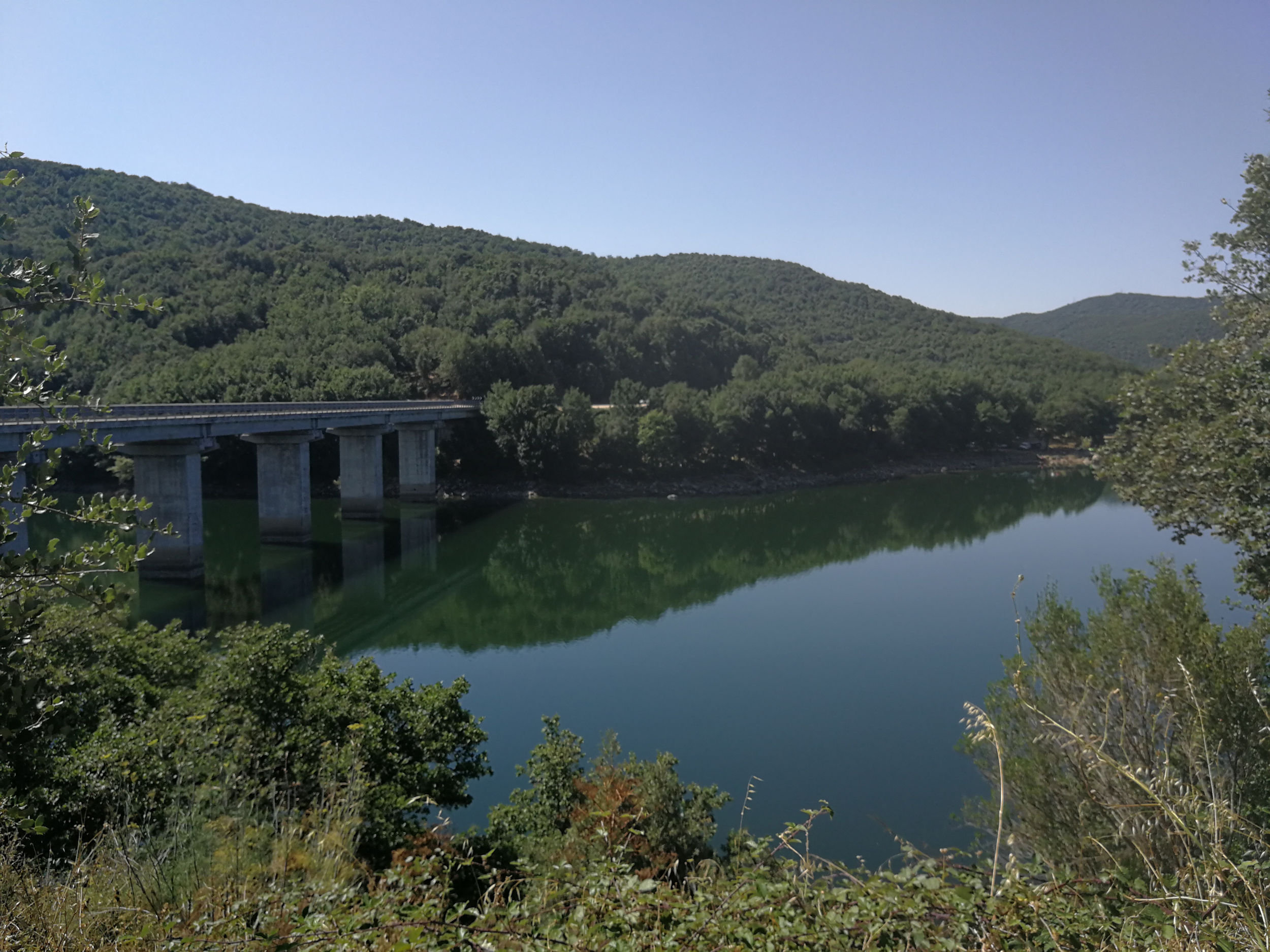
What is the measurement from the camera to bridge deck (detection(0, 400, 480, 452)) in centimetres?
2103

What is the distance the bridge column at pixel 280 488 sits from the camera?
34500 mm

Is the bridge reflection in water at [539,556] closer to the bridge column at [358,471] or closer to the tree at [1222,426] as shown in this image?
the bridge column at [358,471]

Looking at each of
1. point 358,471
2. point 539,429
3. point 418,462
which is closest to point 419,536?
point 358,471

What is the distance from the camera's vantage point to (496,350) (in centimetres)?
5669

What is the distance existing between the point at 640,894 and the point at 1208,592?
1118 inches

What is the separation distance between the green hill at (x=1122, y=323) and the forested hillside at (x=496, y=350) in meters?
32.9

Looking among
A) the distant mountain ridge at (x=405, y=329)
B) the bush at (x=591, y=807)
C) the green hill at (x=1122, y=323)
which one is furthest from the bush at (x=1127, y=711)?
the green hill at (x=1122, y=323)

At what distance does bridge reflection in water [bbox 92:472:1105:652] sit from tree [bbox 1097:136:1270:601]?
52.1ft

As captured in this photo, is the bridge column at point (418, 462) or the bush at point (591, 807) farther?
the bridge column at point (418, 462)

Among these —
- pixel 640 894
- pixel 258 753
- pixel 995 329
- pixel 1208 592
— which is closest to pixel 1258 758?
pixel 640 894

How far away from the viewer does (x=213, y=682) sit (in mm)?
9312

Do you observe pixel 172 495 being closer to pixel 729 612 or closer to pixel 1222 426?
pixel 729 612

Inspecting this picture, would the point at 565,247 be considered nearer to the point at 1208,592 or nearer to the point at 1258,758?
the point at 1208,592

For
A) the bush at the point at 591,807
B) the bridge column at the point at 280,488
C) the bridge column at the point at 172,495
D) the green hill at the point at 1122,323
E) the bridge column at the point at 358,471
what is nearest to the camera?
the bush at the point at 591,807
